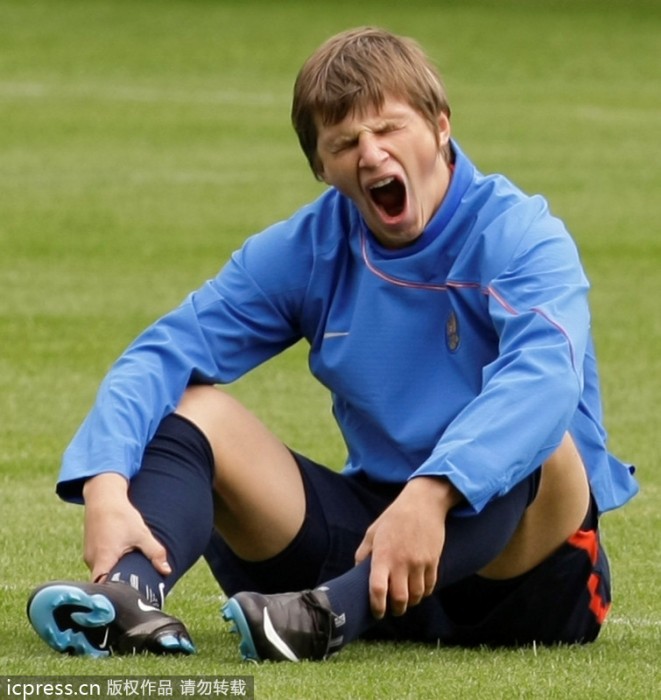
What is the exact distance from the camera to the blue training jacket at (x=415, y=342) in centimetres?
418

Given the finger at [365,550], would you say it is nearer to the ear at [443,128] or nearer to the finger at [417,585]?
the finger at [417,585]

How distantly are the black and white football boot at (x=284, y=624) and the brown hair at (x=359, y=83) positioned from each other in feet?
3.25

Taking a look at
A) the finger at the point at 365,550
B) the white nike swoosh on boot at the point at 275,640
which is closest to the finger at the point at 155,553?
the white nike swoosh on boot at the point at 275,640

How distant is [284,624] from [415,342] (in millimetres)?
745

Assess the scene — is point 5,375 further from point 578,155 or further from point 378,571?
point 578,155

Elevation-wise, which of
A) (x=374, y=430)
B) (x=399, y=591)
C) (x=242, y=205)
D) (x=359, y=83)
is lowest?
(x=242, y=205)

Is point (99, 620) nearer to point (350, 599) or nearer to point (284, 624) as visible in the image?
point (284, 624)

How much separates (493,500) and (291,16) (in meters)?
28.6

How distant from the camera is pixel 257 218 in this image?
15141 millimetres

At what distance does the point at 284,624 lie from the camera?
4078mm

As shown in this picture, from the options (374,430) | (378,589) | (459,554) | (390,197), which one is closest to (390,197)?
(390,197)

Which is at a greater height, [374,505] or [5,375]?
[374,505]

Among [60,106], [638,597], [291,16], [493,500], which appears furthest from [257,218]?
[291,16]

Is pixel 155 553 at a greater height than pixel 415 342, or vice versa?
pixel 415 342
